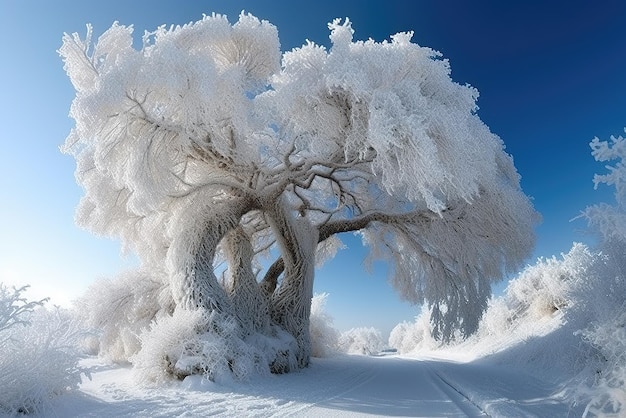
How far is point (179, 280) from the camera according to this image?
32.6 feet

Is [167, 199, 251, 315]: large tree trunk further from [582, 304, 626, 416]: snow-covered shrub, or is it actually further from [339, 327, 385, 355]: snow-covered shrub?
[339, 327, 385, 355]: snow-covered shrub

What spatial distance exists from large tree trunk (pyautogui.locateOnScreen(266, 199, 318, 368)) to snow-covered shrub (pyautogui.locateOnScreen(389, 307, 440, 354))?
4.29 metres

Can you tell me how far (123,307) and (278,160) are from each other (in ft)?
24.0

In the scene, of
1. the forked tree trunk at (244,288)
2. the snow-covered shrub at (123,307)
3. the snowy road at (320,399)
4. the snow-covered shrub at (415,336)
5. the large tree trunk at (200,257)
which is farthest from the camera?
the snow-covered shrub at (415,336)

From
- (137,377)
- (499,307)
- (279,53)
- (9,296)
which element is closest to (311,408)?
(9,296)

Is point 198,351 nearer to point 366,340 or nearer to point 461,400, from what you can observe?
point 461,400

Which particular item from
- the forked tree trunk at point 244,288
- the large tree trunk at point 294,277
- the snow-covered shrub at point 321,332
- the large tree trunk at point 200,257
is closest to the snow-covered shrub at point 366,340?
the snow-covered shrub at point 321,332

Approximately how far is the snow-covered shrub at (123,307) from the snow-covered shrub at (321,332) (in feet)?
21.3

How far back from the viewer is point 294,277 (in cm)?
1252

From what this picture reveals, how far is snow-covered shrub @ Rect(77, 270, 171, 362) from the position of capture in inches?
534

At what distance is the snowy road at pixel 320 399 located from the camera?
16.5 feet

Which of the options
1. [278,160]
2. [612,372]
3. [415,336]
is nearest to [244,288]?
[278,160]

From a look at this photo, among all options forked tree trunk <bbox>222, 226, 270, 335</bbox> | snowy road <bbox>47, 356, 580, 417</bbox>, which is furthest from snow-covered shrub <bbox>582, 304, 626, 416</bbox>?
forked tree trunk <bbox>222, 226, 270, 335</bbox>

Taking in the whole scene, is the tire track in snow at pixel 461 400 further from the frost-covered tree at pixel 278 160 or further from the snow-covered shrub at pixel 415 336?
the snow-covered shrub at pixel 415 336
